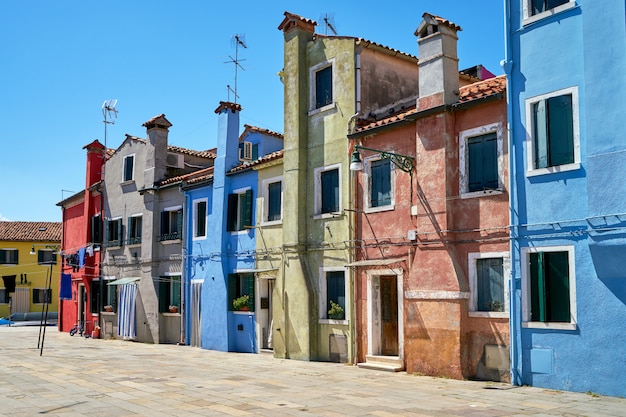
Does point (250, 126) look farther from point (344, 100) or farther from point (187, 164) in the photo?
point (344, 100)

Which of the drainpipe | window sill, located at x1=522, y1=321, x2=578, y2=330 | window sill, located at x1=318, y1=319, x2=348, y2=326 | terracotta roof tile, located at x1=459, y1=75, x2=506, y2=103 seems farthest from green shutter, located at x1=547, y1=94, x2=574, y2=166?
window sill, located at x1=318, y1=319, x2=348, y2=326

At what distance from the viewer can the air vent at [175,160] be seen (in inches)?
1171

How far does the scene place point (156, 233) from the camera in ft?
93.5

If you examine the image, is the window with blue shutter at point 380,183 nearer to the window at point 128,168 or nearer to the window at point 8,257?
the window at point 128,168

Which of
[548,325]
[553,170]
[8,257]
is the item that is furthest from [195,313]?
[8,257]

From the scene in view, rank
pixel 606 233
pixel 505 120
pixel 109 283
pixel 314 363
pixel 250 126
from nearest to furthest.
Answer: pixel 606 233
pixel 505 120
pixel 314 363
pixel 250 126
pixel 109 283

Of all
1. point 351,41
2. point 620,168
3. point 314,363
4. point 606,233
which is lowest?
point 314,363

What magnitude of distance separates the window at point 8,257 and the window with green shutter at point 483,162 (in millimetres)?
46646

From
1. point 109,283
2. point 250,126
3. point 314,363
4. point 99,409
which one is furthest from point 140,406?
point 109,283

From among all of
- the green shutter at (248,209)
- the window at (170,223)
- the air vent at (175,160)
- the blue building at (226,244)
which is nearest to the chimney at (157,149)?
the air vent at (175,160)

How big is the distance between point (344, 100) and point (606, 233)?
899 cm

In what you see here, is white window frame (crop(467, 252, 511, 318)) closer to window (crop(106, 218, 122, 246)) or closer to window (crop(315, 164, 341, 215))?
window (crop(315, 164, 341, 215))

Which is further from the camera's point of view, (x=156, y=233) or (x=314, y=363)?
(x=156, y=233)

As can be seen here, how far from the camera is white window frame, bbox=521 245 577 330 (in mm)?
13328
